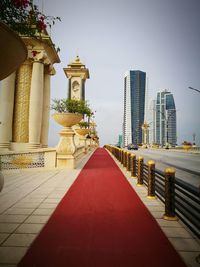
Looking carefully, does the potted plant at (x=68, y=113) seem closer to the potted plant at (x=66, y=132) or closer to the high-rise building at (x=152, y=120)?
the potted plant at (x=66, y=132)

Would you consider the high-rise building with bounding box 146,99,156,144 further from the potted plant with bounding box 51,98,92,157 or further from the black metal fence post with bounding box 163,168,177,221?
the black metal fence post with bounding box 163,168,177,221

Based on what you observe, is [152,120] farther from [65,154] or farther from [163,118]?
[65,154]

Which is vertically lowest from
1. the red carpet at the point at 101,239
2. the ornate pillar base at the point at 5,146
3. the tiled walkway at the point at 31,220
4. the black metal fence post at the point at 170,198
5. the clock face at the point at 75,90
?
the tiled walkway at the point at 31,220

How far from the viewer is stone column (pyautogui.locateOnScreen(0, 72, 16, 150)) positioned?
1483cm

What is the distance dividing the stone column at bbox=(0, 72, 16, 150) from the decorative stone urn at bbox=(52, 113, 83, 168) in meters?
4.39

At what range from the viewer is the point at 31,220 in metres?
4.12

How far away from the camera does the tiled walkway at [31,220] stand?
2932 mm

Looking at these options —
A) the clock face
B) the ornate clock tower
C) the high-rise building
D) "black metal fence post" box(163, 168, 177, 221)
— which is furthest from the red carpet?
the high-rise building

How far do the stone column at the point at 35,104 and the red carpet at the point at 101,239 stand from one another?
36.3 ft

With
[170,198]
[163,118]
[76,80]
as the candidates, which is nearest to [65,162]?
[170,198]

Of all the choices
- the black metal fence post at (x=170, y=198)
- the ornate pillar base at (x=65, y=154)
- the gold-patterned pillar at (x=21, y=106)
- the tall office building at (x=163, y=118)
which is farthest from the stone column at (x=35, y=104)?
the tall office building at (x=163, y=118)

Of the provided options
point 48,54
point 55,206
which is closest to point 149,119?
point 48,54

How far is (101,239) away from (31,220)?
1.61 meters

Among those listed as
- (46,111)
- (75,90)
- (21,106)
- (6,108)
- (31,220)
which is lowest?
(31,220)
